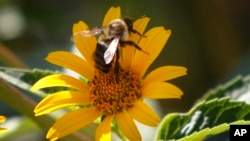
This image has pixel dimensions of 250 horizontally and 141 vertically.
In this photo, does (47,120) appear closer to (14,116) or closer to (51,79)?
(51,79)

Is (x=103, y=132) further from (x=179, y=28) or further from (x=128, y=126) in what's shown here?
(x=179, y=28)

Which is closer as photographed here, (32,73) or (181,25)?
(32,73)

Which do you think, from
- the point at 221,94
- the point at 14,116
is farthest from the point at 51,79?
the point at 14,116

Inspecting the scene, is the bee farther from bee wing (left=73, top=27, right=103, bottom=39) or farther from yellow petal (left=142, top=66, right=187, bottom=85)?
yellow petal (left=142, top=66, right=187, bottom=85)

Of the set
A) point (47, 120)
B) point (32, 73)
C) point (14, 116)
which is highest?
point (14, 116)

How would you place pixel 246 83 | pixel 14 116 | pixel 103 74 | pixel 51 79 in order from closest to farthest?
1. pixel 51 79
2. pixel 103 74
3. pixel 246 83
4. pixel 14 116

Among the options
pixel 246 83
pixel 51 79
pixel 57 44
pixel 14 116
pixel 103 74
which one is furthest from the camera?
pixel 57 44

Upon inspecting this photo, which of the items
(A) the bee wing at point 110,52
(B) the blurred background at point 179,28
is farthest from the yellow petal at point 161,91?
(B) the blurred background at point 179,28
